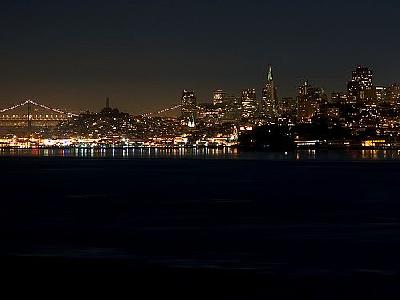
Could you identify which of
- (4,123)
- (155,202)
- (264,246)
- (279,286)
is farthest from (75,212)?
(4,123)

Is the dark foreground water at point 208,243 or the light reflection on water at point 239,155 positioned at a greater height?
the light reflection on water at point 239,155

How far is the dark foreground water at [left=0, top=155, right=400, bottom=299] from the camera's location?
35.9 ft

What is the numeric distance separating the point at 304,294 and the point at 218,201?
19715 mm

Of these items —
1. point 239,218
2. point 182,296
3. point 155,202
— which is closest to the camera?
point 182,296

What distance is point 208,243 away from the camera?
16750 mm

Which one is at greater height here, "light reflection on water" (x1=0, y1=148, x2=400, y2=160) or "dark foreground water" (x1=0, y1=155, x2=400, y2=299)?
"light reflection on water" (x1=0, y1=148, x2=400, y2=160)

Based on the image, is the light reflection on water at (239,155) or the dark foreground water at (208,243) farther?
the light reflection on water at (239,155)

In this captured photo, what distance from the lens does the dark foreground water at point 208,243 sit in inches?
430

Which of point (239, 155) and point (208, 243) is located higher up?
point (239, 155)

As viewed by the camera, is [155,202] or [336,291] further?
[155,202]

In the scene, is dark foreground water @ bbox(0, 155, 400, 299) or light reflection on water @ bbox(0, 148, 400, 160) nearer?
dark foreground water @ bbox(0, 155, 400, 299)

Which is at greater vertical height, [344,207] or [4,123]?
[4,123]

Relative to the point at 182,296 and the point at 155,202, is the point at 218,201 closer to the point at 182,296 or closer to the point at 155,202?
the point at 155,202

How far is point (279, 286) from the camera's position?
1107 centimetres
